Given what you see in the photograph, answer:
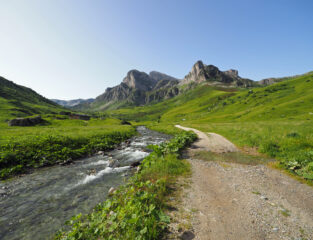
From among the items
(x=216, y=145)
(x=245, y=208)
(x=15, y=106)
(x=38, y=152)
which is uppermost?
(x=15, y=106)

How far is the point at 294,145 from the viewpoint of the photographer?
1548 cm

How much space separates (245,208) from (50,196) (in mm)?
13472

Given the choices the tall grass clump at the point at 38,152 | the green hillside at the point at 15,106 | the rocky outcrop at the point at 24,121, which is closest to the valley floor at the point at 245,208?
the tall grass clump at the point at 38,152

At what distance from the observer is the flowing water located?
7.62 m


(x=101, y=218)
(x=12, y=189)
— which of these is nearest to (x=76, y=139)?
(x=12, y=189)

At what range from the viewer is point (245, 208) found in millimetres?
6785

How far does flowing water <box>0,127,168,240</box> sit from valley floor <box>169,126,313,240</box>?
673cm

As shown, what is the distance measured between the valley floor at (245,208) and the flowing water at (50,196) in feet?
22.1

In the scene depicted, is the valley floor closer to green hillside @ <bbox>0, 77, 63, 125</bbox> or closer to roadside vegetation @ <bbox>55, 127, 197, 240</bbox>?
roadside vegetation @ <bbox>55, 127, 197, 240</bbox>

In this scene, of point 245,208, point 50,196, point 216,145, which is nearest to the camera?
point 245,208

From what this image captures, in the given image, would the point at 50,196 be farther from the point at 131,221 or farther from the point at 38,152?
the point at 38,152

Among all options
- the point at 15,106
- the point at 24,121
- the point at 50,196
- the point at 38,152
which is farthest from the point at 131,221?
the point at 15,106

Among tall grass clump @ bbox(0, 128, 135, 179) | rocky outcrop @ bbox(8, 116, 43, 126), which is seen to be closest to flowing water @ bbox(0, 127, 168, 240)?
tall grass clump @ bbox(0, 128, 135, 179)

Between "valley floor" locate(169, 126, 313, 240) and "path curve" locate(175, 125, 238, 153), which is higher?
"valley floor" locate(169, 126, 313, 240)
